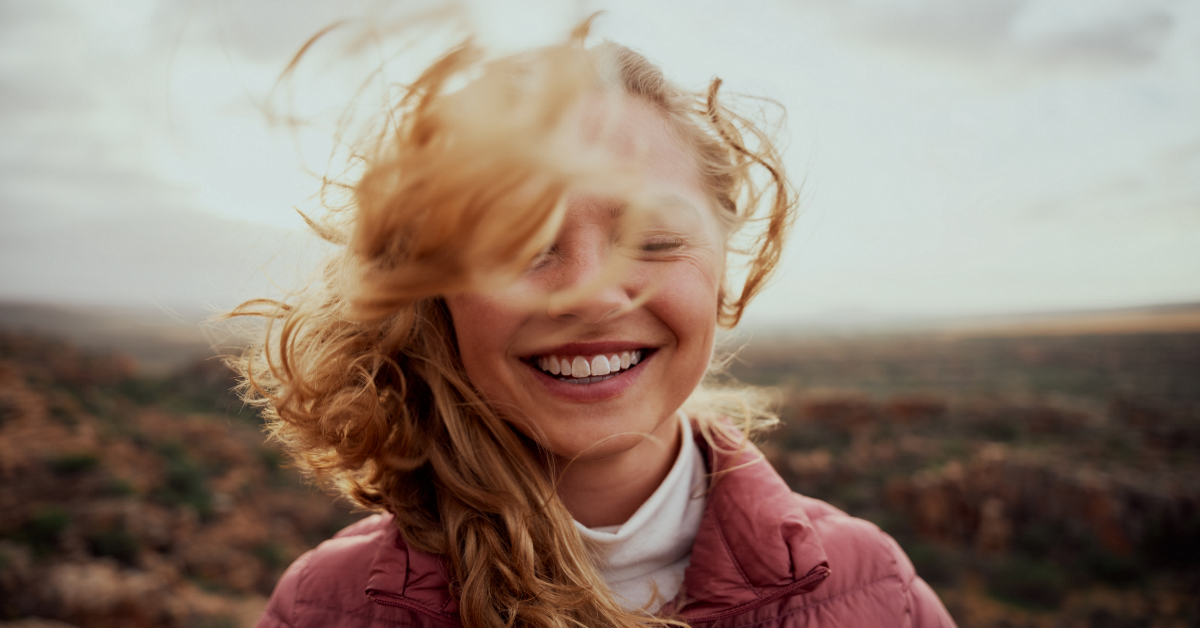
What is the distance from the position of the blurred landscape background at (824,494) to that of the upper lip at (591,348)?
0.99 metres

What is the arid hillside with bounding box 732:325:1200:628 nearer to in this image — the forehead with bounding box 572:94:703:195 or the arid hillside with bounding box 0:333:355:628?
the forehead with bounding box 572:94:703:195

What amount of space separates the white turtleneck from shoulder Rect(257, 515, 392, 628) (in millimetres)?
692

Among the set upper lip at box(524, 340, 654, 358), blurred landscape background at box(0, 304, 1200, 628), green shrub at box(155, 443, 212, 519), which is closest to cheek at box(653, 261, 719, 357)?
upper lip at box(524, 340, 654, 358)

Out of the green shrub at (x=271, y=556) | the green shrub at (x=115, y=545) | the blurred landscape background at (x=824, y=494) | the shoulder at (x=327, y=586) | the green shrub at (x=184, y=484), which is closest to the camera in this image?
the shoulder at (x=327, y=586)

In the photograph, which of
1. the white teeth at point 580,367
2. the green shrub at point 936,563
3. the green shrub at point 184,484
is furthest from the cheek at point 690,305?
the green shrub at point 184,484

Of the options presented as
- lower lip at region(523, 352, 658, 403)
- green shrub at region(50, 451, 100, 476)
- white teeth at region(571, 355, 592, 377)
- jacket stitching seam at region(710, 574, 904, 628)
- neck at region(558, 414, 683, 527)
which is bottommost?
green shrub at region(50, 451, 100, 476)

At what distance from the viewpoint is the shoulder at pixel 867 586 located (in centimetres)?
163

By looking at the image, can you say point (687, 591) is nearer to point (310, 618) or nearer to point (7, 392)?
point (310, 618)

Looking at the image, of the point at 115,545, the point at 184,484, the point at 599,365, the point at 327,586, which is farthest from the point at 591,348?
the point at 184,484

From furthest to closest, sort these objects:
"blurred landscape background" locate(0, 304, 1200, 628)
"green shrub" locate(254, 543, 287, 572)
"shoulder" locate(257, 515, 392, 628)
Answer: "green shrub" locate(254, 543, 287, 572), "blurred landscape background" locate(0, 304, 1200, 628), "shoulder" locate(257, 515, 392, 628)

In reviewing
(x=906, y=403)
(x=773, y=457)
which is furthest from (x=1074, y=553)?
(x=906, y=403)

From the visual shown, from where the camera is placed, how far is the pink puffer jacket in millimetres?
1555

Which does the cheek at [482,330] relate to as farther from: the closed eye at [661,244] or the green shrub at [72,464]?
the green shrub at [72,464]

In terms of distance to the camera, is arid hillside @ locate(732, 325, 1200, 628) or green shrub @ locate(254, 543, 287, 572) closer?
arid hillside @ locate(732, 325, 1200, 628)
